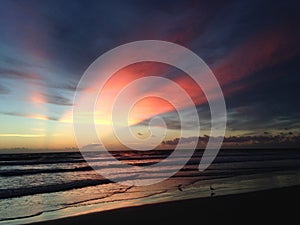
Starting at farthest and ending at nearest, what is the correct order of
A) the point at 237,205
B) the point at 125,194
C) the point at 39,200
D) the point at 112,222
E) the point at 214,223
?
the point at 125,194 → the point at 39,200 → the point at 237,205 → the point at 112,222 → the point at 214,223

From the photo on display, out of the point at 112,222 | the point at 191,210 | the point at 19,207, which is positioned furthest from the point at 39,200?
the point at 191,210

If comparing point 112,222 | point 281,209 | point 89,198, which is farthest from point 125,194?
point 281,209

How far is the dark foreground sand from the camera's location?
9555 mm

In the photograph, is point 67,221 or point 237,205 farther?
point 237,205

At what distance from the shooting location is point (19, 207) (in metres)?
13.2

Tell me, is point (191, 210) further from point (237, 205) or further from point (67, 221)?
point (67, 221)

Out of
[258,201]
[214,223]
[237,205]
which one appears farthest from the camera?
[258,201]

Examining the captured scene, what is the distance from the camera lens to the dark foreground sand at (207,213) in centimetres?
955

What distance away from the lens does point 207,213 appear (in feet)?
34.8

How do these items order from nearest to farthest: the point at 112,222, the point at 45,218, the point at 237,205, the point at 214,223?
the point at 214,223 < the point at 112,222 < the point at 45,218 < the point at 237,205

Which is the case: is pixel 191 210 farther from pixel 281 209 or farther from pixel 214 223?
pixel 281 209

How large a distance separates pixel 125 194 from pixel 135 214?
20.9 ft

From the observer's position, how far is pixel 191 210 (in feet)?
37.2

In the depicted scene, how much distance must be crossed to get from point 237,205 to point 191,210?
6.96 feet
